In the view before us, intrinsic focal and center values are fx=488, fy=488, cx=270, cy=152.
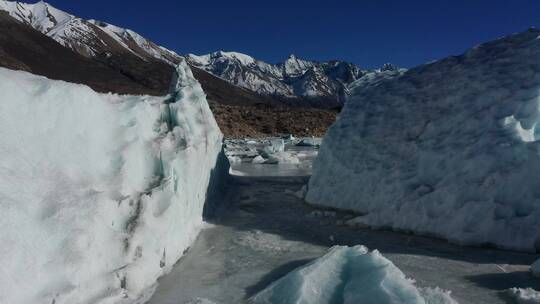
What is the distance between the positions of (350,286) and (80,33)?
148 metres

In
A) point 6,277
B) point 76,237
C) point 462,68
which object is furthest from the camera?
point 462,68

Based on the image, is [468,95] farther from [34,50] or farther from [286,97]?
[286,97]

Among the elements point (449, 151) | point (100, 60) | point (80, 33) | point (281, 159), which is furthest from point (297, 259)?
point (80, 33)

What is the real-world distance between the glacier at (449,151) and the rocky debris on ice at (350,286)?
1.92 meters

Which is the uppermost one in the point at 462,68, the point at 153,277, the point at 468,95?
the point at 462,68

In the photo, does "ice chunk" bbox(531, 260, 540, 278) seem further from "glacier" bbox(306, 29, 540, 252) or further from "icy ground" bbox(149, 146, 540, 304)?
"glacier" bbox(306, 29, 540, 252)

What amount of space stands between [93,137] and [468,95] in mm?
5166

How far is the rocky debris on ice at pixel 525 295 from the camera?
3.87m

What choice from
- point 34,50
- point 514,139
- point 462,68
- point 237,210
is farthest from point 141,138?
point 34,50

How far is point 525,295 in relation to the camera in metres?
3.95

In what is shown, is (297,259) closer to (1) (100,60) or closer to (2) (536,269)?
(2) (536,269)

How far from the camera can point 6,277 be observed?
337cm

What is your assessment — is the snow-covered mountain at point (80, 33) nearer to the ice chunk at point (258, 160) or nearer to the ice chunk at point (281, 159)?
the ice chunk at point (258, 160)

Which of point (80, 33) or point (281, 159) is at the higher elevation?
point (80, 33)
